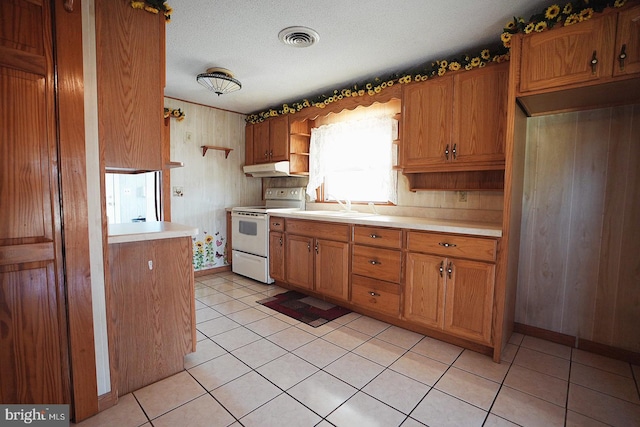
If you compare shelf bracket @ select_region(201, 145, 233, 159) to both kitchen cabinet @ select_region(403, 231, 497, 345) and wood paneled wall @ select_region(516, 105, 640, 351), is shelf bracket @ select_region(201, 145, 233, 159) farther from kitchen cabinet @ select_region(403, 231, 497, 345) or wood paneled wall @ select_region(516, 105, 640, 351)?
wood paneled wall @ select_region(516, 105, 640, 351)

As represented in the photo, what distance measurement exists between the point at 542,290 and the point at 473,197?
0.92 m

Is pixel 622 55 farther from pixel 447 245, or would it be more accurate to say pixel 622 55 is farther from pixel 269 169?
pixel 269 169

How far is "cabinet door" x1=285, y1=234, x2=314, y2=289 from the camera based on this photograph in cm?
323

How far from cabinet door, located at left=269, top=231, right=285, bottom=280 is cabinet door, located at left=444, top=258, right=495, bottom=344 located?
6.33ft

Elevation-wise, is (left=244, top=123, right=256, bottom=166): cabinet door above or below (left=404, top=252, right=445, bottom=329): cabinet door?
above

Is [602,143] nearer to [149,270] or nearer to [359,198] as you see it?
[359,198]

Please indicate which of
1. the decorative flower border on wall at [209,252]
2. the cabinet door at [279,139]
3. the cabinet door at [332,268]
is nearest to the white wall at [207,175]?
the decorative flower border on wall at [209,252]

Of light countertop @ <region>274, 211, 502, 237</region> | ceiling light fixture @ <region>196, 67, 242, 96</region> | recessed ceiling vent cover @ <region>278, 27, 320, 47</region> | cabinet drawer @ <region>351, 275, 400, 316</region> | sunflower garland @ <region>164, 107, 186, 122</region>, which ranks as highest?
recessed ceiling vent cover @ <region>278, 27, 320, 47</region>

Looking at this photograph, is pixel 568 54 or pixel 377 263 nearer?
pixel 568 54

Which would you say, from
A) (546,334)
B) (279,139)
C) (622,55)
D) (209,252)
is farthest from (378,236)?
(209,252)

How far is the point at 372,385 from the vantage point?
180 cm

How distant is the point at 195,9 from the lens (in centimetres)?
192

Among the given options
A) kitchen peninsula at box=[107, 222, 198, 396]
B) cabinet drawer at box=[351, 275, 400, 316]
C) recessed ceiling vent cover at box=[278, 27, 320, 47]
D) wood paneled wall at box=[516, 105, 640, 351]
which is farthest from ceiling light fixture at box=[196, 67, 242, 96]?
wood paneled wall at box=[516, 105, 640, 351]

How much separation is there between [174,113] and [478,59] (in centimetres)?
339
